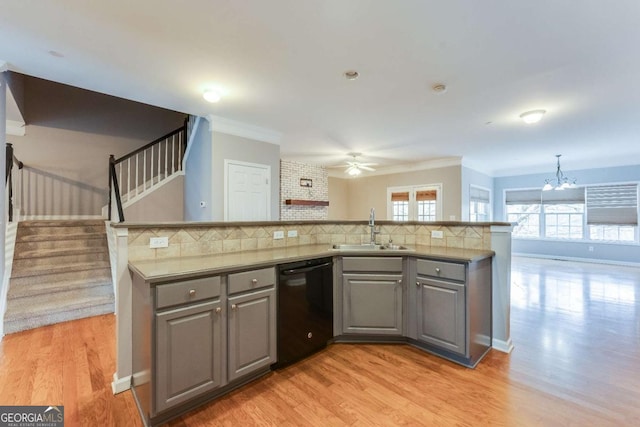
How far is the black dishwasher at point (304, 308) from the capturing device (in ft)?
7.45

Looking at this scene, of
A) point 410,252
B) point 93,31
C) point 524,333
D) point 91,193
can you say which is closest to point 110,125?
point 91,193

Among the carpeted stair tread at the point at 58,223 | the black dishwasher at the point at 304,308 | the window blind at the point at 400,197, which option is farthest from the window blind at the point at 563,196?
the carpeted stair tread at the point at 58,223

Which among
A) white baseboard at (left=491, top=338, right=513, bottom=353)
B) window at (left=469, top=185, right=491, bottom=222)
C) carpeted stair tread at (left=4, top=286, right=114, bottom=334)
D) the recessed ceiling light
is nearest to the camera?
white baseboard at (left=491, top=338, right=513, bottom=353)

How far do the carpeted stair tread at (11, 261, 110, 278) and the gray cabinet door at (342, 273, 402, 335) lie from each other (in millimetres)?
3636

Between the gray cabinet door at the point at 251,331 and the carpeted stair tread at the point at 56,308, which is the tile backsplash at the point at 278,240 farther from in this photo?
the carpeted stair tread at the point at 56,308

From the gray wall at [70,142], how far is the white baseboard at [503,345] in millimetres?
6911

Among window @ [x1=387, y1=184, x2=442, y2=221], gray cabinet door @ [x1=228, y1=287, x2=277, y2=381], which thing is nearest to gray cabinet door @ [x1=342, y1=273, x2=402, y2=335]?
gray cabinet door @ [x1=228, y1=287, x2=277, y2=381]

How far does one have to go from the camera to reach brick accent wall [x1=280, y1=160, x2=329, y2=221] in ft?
24.6

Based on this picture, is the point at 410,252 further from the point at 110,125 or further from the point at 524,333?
the point at 110,125

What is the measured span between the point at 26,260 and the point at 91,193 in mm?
2128

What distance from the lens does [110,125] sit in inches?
227

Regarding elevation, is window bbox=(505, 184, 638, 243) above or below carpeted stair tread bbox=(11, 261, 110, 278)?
above

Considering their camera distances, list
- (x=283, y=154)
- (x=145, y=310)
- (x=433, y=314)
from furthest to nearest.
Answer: (x=283, y=154) → (x=433, y=314) → (x=145, y=310)

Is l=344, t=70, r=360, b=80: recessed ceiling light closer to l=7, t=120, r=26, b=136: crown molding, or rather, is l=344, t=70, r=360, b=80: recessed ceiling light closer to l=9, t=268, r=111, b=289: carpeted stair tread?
l=9, t=268, r=111, b=289: carpeted stair tread
